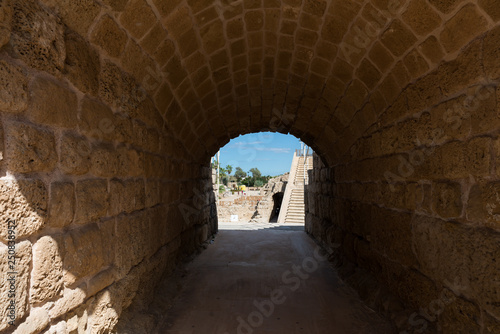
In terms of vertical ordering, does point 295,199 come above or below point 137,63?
below

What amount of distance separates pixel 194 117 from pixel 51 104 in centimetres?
259

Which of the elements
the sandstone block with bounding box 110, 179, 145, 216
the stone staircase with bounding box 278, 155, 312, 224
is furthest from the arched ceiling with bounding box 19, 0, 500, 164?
the stone staircase with bounding box 278, 155, 312, 224

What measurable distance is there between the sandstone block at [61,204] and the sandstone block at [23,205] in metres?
0.05

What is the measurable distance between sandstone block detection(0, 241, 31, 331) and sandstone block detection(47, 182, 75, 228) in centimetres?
20

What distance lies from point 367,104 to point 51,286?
3.18 metres

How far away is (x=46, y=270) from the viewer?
1.53 meters

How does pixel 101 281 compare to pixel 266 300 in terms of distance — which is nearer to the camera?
pixel 101 281

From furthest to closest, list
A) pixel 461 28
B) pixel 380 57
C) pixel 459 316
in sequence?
pixel 380 57, pixel 459 316, pixel 461 28

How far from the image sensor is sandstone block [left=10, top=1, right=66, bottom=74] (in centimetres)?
136

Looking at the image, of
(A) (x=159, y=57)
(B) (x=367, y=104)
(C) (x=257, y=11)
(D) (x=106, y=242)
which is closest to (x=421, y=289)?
(B) (x=367, y=104)

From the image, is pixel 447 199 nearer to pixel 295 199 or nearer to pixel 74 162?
pixel 74 162

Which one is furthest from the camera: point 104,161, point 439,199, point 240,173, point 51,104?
point 240,173

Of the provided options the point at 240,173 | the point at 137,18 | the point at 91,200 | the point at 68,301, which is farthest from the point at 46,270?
the point at 240,173

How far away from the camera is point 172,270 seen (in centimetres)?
387
